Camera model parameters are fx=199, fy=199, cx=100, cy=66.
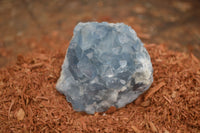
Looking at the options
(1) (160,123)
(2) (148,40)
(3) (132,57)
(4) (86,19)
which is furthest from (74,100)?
(4) (86,19)

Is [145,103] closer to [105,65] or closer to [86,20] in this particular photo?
[105,65]

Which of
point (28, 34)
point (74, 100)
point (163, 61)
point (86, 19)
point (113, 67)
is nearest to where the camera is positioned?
point (113, 67)

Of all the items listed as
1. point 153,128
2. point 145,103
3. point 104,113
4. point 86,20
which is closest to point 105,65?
point 104,113

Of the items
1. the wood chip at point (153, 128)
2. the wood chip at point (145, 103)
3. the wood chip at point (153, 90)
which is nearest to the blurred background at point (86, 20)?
the wood chip at point (153, 90)

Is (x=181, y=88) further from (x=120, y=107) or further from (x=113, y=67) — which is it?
(x=113, y=67)

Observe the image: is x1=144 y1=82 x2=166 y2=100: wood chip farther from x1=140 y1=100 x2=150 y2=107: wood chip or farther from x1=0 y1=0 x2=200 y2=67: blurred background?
x1=0 y1=0 x2=200 y2=67: blurred background
